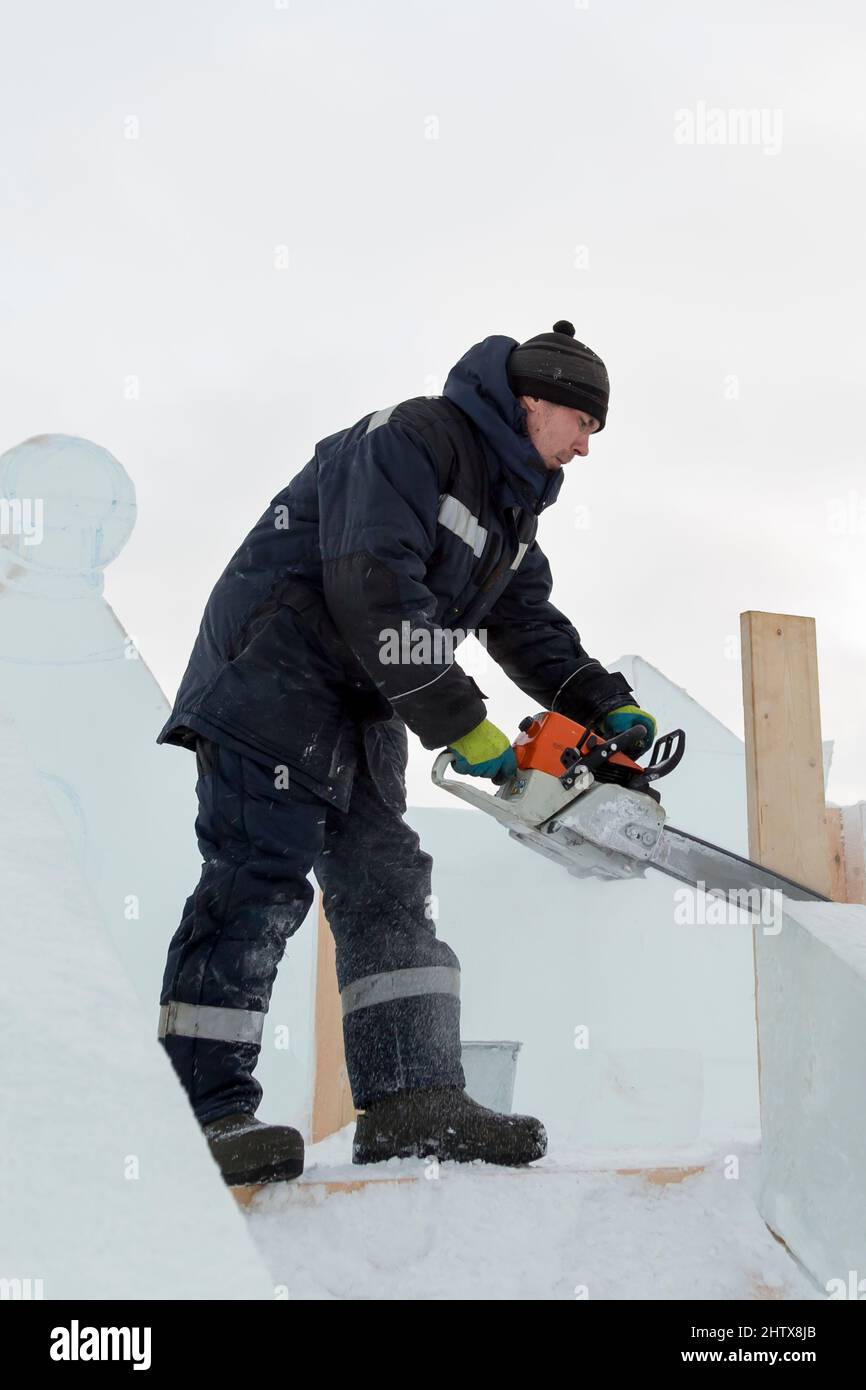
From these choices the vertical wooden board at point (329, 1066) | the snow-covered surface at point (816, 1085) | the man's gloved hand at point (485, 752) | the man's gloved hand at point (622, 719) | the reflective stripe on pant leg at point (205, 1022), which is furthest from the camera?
the vertical wooden board at point (329, 1066)

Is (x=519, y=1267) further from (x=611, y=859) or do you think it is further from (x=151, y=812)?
(x=151, y=812)

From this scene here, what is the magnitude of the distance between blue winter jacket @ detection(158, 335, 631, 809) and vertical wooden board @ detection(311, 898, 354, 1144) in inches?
88.4

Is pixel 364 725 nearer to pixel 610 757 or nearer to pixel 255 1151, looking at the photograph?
pixel 610 757

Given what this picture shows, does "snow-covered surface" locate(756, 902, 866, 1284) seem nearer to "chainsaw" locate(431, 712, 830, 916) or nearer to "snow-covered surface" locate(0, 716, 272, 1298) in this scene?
"chainsaw" locate(431, 712, 830, 916)

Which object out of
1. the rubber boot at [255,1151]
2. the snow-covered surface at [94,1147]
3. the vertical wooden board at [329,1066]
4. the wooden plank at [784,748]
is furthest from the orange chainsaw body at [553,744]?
the vertical wooden board at [329,1066]

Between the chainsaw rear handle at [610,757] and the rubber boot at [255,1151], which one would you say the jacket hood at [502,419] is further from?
the rubber boot at [255,1151]

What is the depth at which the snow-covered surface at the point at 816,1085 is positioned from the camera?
5.78ft

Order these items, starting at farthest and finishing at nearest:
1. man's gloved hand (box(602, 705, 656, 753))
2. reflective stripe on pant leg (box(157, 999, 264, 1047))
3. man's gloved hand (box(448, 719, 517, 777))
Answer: man's gloved hand (box(602, 705, 656, 753))
man's gloved hand (box(448, 719, 517, 777))
reflective stripe on pant leg (box(157, 999, 264, 1047))

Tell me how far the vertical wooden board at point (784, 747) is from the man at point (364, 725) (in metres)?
0.53

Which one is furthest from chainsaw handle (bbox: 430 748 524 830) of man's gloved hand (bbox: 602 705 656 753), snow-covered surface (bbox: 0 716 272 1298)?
snow-covered surface (bbox: 0 716 272 1298)

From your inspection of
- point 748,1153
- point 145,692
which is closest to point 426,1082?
point 748,1153

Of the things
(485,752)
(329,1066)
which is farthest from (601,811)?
(329,1066)

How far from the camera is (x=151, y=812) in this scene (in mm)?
5645

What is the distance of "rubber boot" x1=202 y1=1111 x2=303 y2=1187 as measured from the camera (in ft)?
5.78
